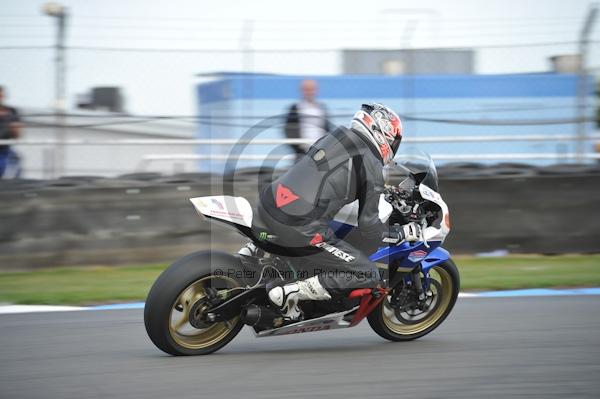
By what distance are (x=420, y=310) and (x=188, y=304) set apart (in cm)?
182

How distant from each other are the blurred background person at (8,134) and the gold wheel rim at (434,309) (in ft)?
18.2

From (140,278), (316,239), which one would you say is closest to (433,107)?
(140,278)

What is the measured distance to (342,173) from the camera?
549 cm

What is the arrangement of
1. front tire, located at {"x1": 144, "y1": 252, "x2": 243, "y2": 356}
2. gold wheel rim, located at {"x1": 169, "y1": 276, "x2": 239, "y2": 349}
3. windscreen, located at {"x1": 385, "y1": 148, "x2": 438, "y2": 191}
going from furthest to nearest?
windscreen, located at {"x1": 385, "y1": 148, "x2": 438, "y2": 191} < gold wheel rim, located at {"x1": 169, "y1": 276, "x2": 239, "y2": 349} < front tire, located at {"x1": 144, "y1": 252, "x2": 243, "y2": 356}

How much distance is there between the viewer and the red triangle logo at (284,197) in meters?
5.46

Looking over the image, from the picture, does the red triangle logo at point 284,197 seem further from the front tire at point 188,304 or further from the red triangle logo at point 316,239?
the front tire at point 188,304

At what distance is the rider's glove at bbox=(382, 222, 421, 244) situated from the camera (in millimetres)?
5688

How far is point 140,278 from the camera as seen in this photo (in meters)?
8.89

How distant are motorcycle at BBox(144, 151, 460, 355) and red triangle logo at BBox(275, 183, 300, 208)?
0.19 m

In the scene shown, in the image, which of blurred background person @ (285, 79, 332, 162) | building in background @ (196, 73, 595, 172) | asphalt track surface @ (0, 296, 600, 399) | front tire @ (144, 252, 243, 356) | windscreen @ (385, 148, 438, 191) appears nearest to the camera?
asphalt track surface @ (0, 296, 600, 399)

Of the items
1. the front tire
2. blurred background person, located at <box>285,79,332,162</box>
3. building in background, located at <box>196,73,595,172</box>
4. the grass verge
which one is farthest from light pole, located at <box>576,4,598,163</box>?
the front tire

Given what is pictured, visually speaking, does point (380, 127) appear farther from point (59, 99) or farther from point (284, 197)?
point (59, 99)

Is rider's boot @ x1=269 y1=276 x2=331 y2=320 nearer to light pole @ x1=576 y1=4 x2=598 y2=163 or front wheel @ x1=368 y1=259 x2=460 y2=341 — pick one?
front wheel @ x1=368 y1=259 x2=460 y2=341

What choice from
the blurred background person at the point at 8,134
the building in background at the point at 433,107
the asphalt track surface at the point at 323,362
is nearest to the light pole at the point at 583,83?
the building in background at the point at 433,107
